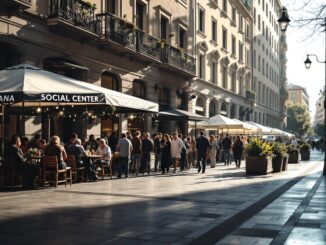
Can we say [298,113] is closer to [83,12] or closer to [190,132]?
[190,132]

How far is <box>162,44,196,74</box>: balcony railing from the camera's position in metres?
25.5

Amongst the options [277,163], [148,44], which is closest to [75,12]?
[148,44]

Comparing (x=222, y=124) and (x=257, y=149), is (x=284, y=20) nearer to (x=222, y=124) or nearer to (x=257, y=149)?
(x=257, y=149)

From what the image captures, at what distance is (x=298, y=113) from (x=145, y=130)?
300 ft

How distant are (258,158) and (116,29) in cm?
819

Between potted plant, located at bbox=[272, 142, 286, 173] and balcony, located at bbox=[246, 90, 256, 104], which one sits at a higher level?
balcony, located at bbox=[246, 90, 256, 104]

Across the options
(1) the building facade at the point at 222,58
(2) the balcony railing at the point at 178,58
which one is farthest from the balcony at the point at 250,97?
(2) the balcony railing at the point at 178,58

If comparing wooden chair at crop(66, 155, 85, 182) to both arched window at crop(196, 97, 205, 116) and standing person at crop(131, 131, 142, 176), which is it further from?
arched window at crop(196, 97, 205, 116)

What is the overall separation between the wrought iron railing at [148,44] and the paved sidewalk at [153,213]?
1035 cm

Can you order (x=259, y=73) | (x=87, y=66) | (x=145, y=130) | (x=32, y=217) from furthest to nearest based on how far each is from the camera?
(x=259, y=73), (x=145, y=130), (x=87, y=66), (x=32, y=217)

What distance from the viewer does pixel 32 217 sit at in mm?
7934

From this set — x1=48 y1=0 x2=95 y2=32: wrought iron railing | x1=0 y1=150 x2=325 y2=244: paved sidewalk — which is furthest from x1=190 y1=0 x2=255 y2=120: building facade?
x1=0 y1=150 x2=325 y2=244: paved sidewalk

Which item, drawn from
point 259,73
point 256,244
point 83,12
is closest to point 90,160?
point 83,12

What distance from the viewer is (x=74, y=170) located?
13.7 meters
